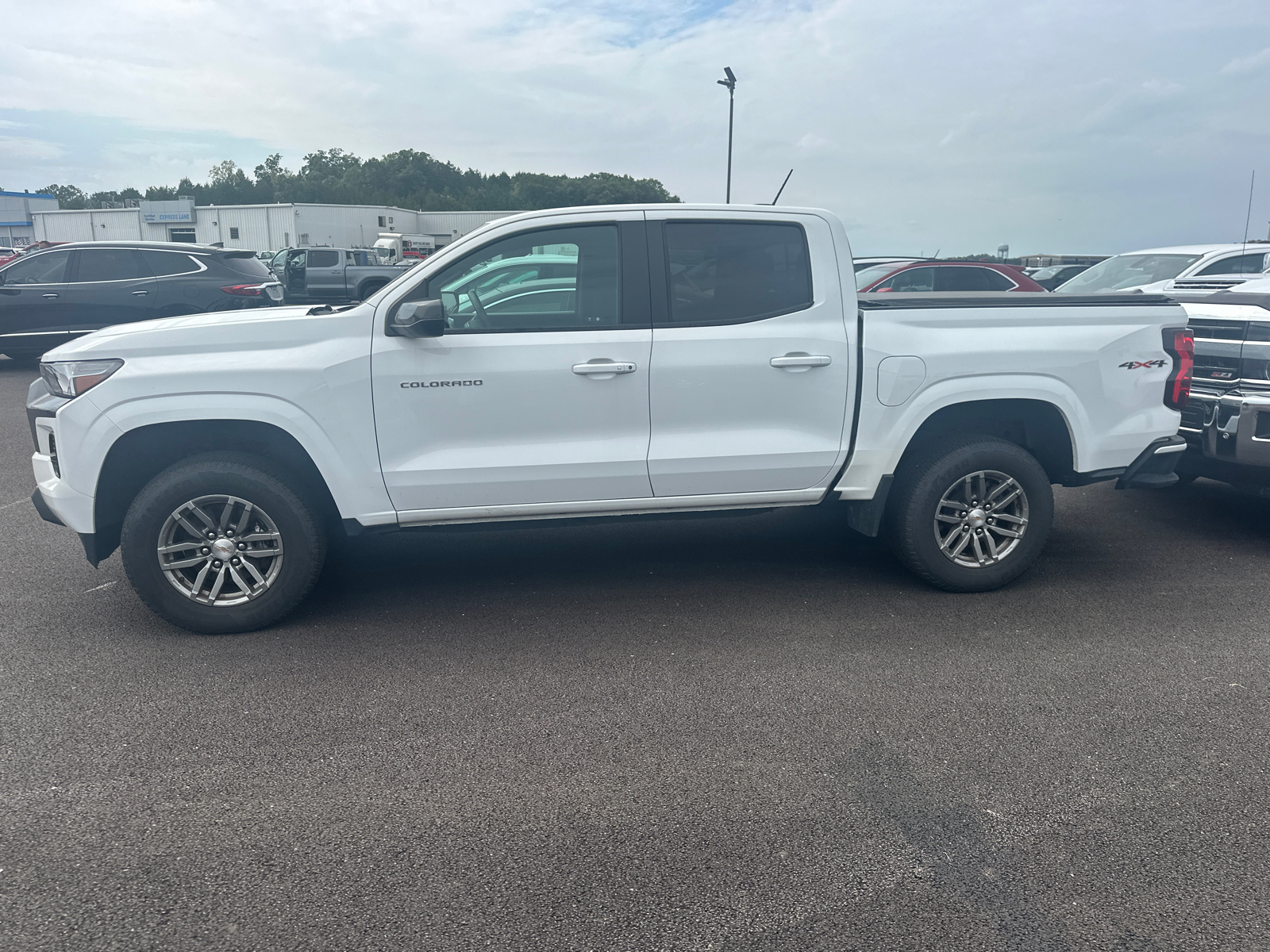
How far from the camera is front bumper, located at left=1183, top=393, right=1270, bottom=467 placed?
5.32m

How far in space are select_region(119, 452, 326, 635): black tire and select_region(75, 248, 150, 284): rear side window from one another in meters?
9.77

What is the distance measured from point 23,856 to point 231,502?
1875 mm

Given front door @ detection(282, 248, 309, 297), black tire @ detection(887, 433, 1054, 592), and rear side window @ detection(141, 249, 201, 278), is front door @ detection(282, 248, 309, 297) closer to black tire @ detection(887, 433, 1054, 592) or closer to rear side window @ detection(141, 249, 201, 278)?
rear side window @ detection(141, 249, 201, 278)

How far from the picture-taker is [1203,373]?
19.2ft

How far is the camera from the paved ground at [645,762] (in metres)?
2.54

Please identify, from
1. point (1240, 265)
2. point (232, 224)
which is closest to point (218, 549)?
point (1240, 265)

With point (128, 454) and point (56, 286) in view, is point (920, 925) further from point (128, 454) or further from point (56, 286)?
point (56, 286)

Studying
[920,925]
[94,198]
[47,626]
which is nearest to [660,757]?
[920,925]

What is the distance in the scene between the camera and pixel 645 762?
3.33 metres

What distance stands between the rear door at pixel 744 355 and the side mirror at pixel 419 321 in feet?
3.38

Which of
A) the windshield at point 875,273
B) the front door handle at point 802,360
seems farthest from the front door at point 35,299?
the front door handle at point 802,360

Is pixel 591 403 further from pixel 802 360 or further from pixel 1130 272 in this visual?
pixel 1130 272

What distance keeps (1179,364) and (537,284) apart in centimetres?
349

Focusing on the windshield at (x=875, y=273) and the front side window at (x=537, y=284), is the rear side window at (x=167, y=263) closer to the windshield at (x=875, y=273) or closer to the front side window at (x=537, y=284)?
the windshield at (x=875, y=273)
